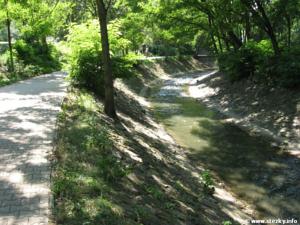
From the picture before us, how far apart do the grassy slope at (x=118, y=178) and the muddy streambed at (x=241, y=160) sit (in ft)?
2.98

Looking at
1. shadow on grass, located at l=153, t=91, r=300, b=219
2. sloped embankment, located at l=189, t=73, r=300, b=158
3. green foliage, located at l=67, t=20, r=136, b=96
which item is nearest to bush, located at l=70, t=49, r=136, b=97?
green foliage, located at l=67, t=20, r=136, b=96

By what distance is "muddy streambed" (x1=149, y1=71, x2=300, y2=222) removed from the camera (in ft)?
31.0

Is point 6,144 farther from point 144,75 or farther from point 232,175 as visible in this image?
point 144,75

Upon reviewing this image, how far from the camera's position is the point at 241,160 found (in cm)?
1243

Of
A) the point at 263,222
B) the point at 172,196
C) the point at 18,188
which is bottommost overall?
the point at 263,222

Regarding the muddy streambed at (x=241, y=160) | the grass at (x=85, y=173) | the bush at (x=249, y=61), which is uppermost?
the bush at (x=249, y=61)

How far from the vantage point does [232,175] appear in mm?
11211

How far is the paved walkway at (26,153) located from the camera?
5.93m

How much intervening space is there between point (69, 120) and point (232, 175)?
4813mm

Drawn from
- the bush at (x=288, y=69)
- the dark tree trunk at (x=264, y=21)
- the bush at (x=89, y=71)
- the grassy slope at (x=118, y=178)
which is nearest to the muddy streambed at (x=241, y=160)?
the grassy slope at (x=118, y=178)

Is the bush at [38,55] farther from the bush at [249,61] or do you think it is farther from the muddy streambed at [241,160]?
the bush at [249,61]

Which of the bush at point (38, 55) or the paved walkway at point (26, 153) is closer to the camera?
the paved walkway at point (26, 153)

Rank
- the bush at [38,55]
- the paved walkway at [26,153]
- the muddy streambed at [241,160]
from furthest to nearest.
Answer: the bush at [38,55] → the muddy streambed at [241,160] → the paved walkway at [26,153]

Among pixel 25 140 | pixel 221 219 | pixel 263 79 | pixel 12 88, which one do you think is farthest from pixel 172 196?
pixel 263 79
